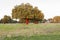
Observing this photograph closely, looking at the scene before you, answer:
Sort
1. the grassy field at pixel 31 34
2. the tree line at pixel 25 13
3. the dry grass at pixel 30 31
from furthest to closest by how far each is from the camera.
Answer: the tree line at pixel 25 13 → the dry grass at pixel 30 31 → the grassy field at pixel 31 34

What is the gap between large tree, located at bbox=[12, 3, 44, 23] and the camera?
63.3 metres

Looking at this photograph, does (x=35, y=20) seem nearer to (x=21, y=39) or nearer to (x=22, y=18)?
(x=22, y=18)

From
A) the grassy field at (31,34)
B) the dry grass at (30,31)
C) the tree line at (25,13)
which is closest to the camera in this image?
the grassy field at (31,34)

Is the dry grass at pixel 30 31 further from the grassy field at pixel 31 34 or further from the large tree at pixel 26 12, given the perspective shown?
the large tree at pixel 26 12

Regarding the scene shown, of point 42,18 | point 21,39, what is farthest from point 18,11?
point 21,39

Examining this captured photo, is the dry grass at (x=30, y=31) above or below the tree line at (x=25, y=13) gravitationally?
below

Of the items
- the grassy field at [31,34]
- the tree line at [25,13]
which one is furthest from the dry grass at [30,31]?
the tree line at [25,13]

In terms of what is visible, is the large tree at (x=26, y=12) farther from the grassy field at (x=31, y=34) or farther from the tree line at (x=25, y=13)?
the grassy field at (x=31, y=34)

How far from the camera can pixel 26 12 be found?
6338 cm

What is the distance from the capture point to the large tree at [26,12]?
63312 mm

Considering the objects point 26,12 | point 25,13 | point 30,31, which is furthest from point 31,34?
point 26,12

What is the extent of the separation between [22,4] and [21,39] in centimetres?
5241

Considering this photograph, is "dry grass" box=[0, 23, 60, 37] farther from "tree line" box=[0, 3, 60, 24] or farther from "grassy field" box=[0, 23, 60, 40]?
"tree line" box=[0, 3, 60, 24]

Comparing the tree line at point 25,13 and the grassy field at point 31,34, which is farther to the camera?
the tree line at point 25,13
